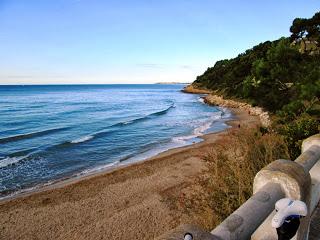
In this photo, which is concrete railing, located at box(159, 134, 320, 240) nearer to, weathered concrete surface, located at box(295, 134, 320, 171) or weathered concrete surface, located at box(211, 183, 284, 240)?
weathered concrete surface, located at box(211, 183, 284, 240)

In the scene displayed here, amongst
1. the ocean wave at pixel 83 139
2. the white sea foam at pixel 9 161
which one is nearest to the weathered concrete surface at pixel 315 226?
the white sea foam at pixel 9 161

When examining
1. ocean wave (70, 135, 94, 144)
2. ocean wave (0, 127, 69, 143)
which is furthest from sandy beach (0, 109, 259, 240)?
ocean wave (0, 127, 69, 143)

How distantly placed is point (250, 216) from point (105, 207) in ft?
31.4

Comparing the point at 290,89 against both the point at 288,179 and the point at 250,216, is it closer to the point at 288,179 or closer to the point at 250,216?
the point at 288,179

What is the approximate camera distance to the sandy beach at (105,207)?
989 cm

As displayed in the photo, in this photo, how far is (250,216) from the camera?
274 cm

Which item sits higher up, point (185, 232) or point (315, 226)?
point (185, 232)

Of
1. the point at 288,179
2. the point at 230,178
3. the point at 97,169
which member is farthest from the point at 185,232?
the point at 97,169

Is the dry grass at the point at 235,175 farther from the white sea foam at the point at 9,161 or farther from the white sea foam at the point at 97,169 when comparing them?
the white sea foam at the point at 9,161

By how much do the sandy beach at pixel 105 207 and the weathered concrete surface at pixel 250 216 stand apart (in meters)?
5.72

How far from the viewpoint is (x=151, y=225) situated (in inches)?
393

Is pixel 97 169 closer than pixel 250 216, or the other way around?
pixel 250 216

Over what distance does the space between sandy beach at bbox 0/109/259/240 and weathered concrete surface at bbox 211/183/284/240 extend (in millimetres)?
5724

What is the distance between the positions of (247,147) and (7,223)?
8.22 meters
